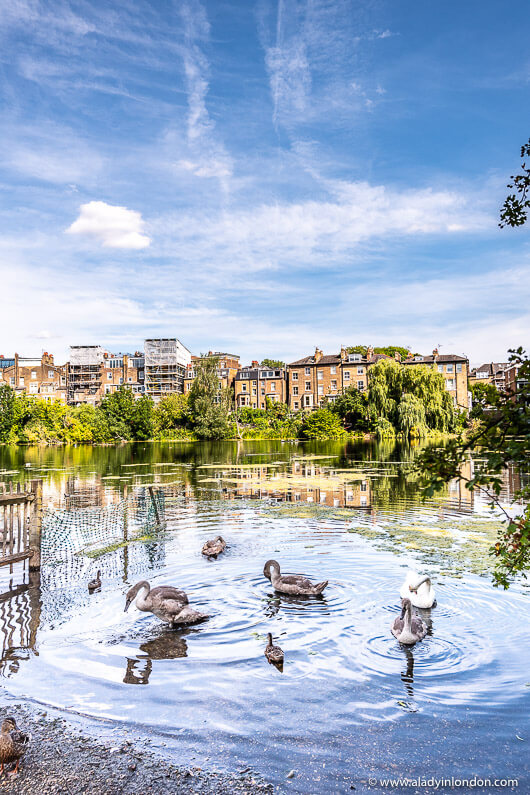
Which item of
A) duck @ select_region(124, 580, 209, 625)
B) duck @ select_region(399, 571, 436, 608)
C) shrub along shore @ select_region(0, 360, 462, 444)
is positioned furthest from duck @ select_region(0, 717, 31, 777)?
shrub along shore @ select_region(0, 360, 462, 444)

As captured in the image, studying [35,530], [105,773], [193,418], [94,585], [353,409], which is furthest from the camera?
[193,418]

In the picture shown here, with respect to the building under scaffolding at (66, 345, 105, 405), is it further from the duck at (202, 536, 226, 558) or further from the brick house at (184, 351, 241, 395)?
the duck at (202, 536, 226, 558)

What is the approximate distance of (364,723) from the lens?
239 inches

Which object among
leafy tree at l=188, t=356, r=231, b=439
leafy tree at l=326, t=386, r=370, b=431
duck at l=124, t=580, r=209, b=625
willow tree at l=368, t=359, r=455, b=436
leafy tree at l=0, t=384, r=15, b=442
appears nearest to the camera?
duck at l=124, t=580, r=209, b=625

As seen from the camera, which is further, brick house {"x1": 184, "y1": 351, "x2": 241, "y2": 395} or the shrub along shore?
brick house {"x1": 184, "y1": 351, "x2": 241, "y2": 395}

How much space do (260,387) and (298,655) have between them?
92.9m

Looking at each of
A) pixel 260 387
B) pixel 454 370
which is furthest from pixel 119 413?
pixel 454 370

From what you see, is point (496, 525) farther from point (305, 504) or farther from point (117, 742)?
point (117, 742)

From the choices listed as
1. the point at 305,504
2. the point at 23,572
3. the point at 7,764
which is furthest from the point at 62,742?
the point at 305,504

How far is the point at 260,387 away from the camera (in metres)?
101

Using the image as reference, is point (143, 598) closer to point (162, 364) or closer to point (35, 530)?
point (35, 530)

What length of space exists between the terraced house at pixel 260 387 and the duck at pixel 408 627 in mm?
89034

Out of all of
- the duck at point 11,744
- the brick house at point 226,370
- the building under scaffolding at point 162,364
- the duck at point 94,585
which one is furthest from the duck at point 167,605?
the building under scaffolding at point 162,364

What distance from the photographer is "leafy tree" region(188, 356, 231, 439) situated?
3078 inches
